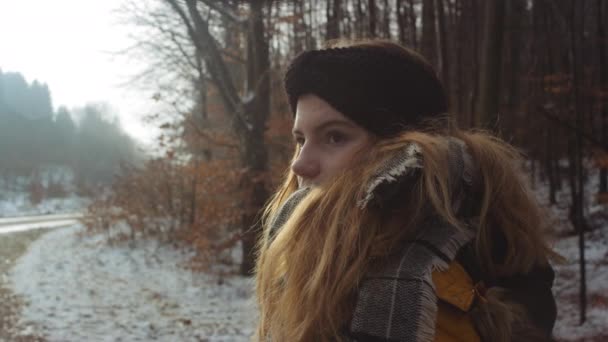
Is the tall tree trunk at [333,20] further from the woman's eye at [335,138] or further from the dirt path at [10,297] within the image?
the woman's eye at [335,138]

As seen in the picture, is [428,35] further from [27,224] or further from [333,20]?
[27,224]

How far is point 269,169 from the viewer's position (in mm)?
9273

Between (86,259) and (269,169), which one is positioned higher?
(269,169)

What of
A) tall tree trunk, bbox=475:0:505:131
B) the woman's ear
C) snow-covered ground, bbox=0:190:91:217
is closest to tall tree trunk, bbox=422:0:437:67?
tall tree trunk, bbox=475:0:505:131

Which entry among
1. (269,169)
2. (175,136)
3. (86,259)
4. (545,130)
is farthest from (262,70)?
(545,130)

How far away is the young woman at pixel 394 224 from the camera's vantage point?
0.97m

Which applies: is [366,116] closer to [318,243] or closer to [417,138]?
[417,138]

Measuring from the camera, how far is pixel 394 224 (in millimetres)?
1007

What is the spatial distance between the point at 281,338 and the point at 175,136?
1099 centimetres

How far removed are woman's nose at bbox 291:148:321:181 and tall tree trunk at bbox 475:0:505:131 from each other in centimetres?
365

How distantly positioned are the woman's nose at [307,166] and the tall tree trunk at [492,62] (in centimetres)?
365

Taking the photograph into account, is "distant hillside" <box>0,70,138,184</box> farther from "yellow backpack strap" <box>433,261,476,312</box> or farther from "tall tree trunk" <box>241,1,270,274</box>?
"yellow backpack strap" <box>433,261,476,312</box>

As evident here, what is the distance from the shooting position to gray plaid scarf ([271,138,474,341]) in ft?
3.01

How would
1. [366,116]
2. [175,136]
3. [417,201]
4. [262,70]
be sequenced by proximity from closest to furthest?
[417,201], [366,116], [262,70], [175,136]
